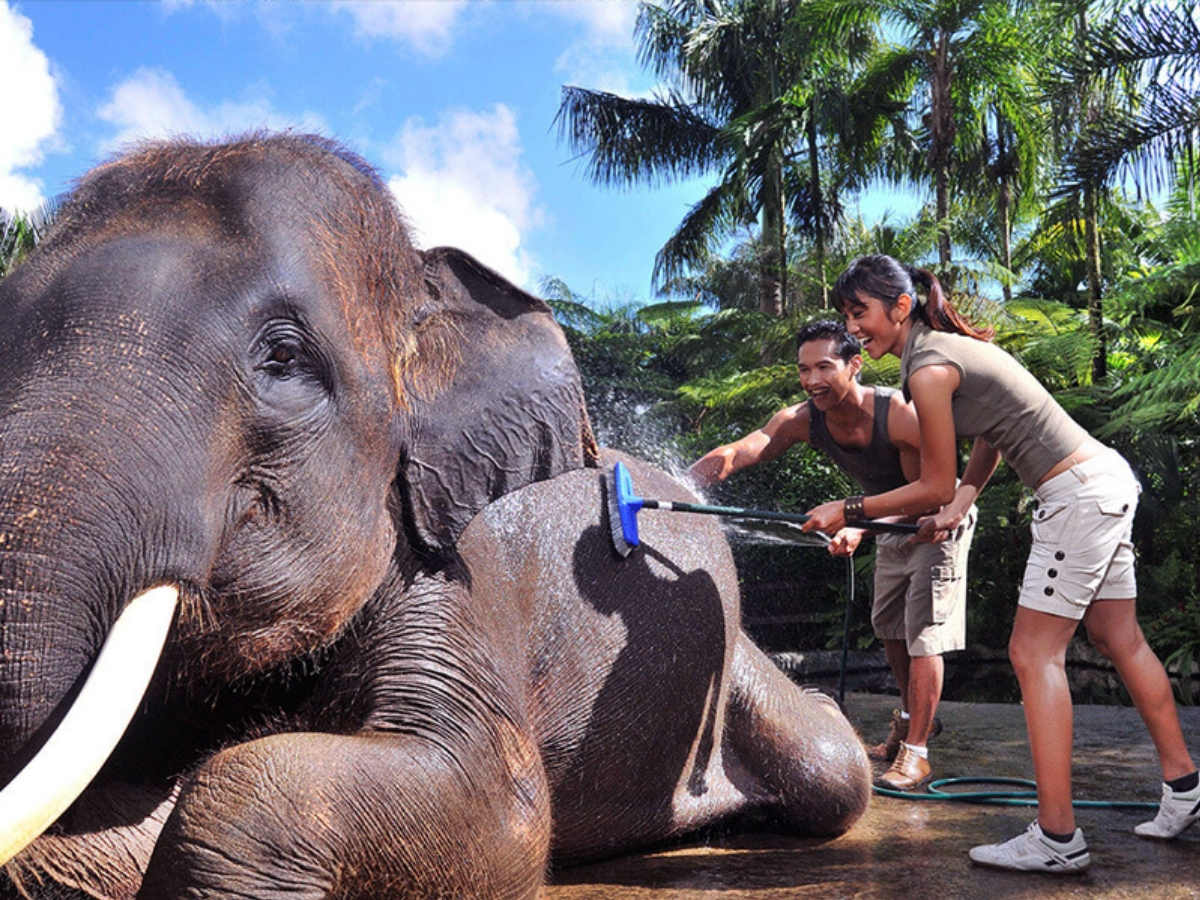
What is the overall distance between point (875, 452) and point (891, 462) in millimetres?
85

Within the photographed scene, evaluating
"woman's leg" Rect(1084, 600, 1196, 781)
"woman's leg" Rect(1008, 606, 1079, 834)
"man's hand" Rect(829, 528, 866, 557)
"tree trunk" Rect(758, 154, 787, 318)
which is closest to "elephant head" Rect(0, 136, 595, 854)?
"man's hand" Rect(829, 528, 866, 557)

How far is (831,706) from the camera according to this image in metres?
4.14

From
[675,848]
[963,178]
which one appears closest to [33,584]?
[675,848]

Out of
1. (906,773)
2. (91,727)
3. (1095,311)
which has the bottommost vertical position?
(906,773)

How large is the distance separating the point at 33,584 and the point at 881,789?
3.58 meters

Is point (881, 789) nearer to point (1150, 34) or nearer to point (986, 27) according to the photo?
point (1150, 34)

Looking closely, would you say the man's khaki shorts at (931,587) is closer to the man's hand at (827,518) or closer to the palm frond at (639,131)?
the man's hand at (827,518)

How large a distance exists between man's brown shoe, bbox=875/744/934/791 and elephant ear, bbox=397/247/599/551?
2425 millimetres

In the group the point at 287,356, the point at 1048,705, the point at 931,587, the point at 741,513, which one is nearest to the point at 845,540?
the point at 741,513

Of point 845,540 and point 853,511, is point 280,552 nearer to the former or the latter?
point 853,511

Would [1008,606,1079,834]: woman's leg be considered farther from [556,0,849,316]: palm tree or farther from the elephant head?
[556,0,849,316]: palm tree

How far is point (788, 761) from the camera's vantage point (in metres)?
3.73

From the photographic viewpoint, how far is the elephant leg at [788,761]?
368 cm

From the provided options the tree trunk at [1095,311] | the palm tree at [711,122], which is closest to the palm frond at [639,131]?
the palm tree at [711,122]
